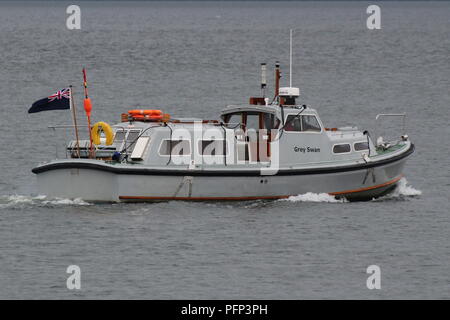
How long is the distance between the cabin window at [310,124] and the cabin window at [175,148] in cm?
401

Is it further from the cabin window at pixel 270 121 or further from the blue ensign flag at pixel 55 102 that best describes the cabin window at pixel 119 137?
the cabin window at pixel 270 121

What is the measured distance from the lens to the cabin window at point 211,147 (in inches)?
1361

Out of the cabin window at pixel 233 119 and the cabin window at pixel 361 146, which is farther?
the cabin window at pixel 233 119

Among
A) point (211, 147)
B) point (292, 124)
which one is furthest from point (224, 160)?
point (292, 124)

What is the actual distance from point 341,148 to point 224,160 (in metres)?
4.17

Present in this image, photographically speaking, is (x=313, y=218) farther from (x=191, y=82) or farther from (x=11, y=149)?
(x=191, y=82)

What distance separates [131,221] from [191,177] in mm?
2447

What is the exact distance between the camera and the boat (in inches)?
1323

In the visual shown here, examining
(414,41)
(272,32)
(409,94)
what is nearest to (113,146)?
(409,94)

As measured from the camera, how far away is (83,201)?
1335 inches

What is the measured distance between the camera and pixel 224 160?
34.6 metres

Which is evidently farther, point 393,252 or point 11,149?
point 11,149

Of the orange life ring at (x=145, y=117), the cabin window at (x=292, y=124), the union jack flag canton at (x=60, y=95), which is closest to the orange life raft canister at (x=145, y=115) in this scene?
the orange life ring at (x=145, y=117)

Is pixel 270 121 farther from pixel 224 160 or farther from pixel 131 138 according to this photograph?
pixel 131 138
